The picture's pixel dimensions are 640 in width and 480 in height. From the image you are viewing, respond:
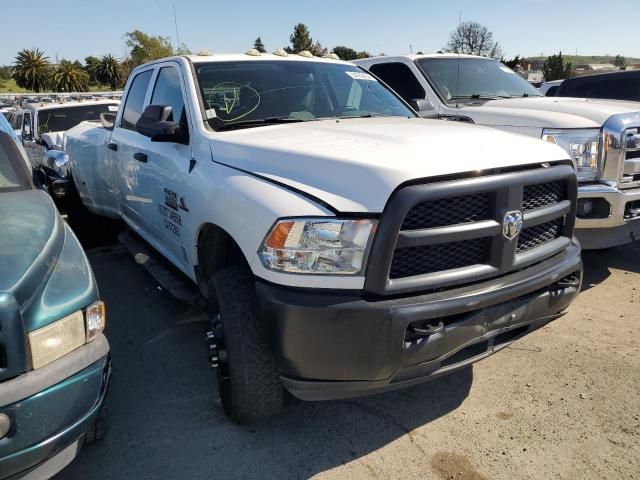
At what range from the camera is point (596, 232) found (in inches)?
172

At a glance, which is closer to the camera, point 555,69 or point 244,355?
point 244,355

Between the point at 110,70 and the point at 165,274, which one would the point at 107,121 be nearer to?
the point at 165,274

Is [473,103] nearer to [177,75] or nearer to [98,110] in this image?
[177,75]

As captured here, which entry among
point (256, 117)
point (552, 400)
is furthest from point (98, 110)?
point (552, 400)

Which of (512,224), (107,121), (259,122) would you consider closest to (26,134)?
(107,121)

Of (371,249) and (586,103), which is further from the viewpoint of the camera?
(586,103)

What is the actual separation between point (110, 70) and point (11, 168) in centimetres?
5018

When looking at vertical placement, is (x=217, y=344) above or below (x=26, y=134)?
below

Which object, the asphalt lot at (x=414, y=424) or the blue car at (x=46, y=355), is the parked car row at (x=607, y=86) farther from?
the blue car at (x=46, y=355)

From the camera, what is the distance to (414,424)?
288 centimetres

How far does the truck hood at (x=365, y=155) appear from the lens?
2.24 m

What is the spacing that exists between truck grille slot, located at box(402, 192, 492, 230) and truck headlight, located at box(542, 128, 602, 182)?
237 cm

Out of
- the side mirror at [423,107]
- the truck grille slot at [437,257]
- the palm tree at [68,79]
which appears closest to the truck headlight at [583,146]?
the side mirror at [423,107]

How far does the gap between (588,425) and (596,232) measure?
207 cm
